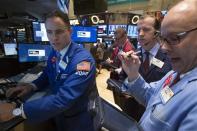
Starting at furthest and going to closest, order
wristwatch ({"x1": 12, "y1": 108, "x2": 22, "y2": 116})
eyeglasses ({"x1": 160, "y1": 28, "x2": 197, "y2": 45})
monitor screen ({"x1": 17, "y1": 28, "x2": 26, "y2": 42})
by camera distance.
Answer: monitor screen ({"x1": 17, "y1": 28, "x2": 26, "y2": 42}), wristwatch ({"x1": 12, "y1": 108, "x2": 22, "y2": 116}), eyeglasses ({"x1": 160, "y1": 28, "x2": 197, "y2": 45})

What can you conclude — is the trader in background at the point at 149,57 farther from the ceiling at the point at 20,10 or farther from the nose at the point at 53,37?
the ceiling at the point at 20,10

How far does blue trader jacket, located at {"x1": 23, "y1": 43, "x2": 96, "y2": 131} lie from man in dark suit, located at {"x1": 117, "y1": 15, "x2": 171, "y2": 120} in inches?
25.3

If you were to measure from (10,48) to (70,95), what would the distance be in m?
1.84

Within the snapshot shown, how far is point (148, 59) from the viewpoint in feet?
6.86

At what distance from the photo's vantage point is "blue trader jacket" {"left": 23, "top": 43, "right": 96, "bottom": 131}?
1318mm

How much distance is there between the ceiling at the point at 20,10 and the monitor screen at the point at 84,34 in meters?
0.83

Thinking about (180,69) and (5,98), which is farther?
(5,98)

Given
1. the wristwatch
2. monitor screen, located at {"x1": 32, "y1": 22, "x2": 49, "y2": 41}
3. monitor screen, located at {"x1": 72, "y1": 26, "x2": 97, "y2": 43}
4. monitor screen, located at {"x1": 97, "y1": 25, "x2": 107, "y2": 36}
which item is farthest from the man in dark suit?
monitor screen, located at {"x1": 97, "y1": 25, "x2": 107, "y2": 36}

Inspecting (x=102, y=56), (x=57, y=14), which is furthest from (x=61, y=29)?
(x=102, y=56)

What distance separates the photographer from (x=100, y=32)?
943 cm

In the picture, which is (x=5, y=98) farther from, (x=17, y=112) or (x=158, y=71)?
(x=158, y=71)

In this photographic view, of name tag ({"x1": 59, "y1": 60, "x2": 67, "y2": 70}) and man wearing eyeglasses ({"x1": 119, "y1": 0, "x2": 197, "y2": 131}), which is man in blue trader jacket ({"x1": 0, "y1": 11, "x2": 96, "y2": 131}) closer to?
name tag ({"x1": 59, "y1": 60, "x2": 67, "y2": 70})

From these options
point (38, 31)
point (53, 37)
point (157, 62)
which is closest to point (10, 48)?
point (38, 31)

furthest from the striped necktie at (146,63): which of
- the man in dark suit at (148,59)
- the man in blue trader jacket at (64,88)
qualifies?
the man in blue trader jacket at (64,88)
